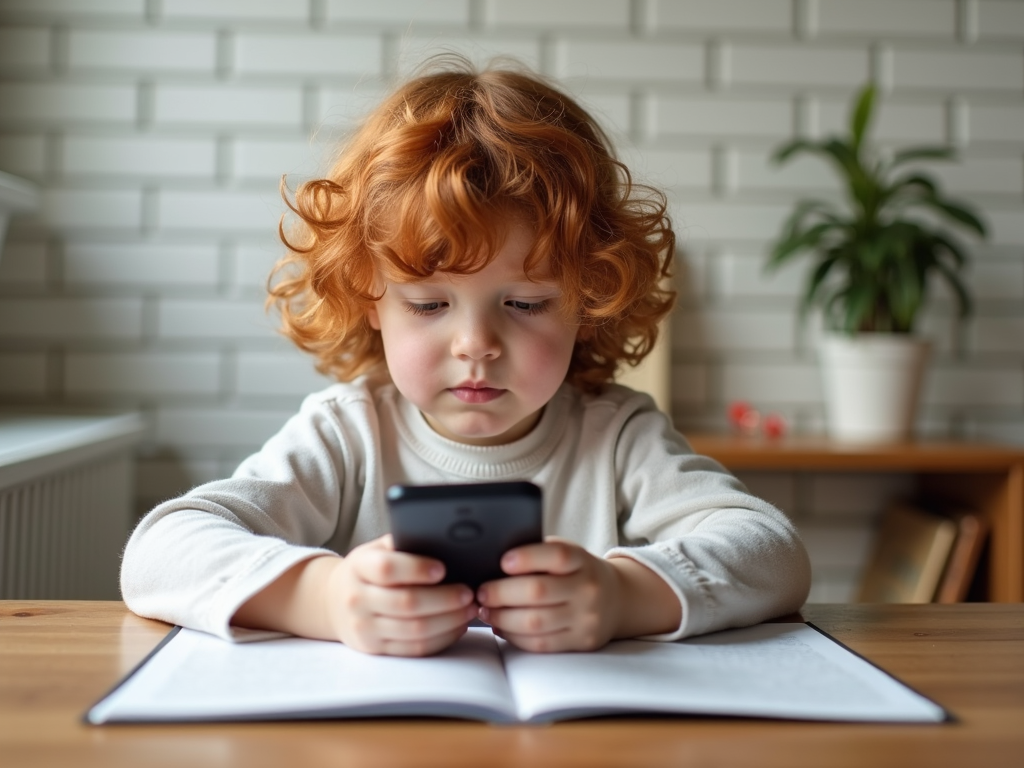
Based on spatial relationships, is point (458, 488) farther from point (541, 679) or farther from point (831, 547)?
point (831, 547)

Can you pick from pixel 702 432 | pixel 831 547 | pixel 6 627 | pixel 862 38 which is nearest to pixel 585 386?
pixel 6 627

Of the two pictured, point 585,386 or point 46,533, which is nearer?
point 585,386

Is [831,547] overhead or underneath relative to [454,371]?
underneath

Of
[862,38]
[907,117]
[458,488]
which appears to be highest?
[862,38]

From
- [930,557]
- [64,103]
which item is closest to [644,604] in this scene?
[930,557]

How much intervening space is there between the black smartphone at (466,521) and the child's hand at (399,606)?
13 mm

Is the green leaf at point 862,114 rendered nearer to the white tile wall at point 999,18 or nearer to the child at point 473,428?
the white tile wall at point 999,18

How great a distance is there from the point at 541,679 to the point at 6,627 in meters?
0.43

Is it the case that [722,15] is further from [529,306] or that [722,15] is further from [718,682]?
[718,682]

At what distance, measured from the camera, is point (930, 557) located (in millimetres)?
2238

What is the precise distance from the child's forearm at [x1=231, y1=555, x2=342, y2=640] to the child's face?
0.29m

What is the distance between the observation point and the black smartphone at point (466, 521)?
0.69 m

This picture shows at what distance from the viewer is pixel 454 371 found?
1.04 metres

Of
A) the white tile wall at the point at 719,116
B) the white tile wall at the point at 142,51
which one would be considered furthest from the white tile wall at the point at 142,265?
the white tile wall at the point at 719,116
